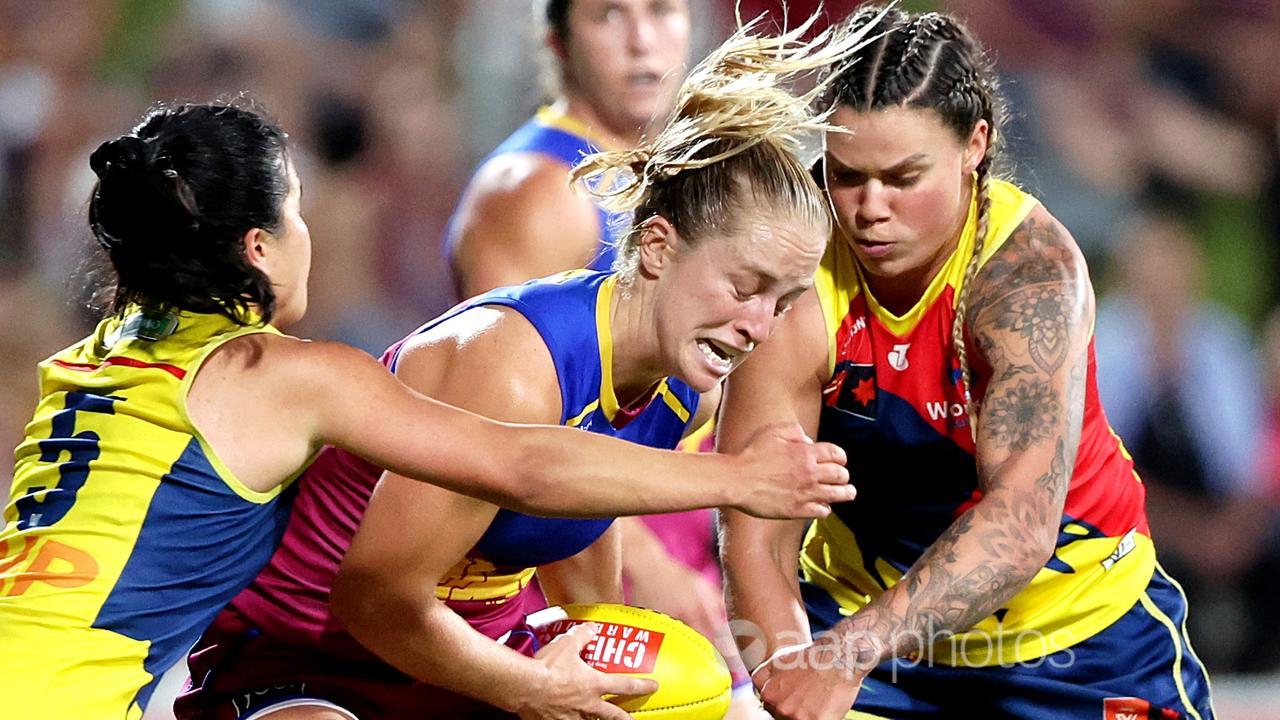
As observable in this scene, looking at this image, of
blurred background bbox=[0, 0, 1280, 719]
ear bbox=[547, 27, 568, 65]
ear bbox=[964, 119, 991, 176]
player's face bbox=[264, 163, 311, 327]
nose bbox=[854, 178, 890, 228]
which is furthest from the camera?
blurred background bbox=[0, 0, 1280, 719]

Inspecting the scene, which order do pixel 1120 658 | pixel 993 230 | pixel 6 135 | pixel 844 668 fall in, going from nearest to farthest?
pixel 844 668 < pixel 993 230 < pixel 1120 658 < pixel 6 135

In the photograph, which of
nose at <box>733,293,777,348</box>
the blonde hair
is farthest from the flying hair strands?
nose at <box>733,293,777,348</box>

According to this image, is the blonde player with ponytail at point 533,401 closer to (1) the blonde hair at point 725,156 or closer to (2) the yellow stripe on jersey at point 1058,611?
(1) the blonde hair at point 725,156

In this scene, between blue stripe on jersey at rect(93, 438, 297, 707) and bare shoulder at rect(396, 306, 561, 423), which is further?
bare shoulder at rect(396, 306, 561, 423)

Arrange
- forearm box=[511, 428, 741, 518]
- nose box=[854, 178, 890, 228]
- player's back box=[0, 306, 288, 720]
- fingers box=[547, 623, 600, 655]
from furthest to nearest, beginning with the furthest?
nose box=[854, 178, 890, 228] < fingers box=[547, 623, 600, 655] < player's back box=[0, 306, 288, 720] < forearm box=[511, 428, 741, 518]

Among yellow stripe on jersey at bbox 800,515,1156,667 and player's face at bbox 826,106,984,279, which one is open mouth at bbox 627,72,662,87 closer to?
player's face at bbox 826,106,984,279

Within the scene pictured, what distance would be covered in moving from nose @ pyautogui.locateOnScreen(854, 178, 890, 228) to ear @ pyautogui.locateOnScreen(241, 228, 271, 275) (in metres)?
1.07

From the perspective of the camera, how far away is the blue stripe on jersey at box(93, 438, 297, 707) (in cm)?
252

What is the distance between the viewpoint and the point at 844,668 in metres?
2.66

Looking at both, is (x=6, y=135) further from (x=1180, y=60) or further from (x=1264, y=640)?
(x=1264, y=640)

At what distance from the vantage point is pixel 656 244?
2.78 meters

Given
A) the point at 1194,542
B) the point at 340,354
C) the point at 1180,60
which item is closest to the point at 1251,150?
the point at 1180,60

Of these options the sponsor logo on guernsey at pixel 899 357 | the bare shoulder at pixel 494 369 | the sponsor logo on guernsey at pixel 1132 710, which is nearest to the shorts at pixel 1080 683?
the sponsor logo on guernsey at pixel 1132 710

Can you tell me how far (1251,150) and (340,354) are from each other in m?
4.94
